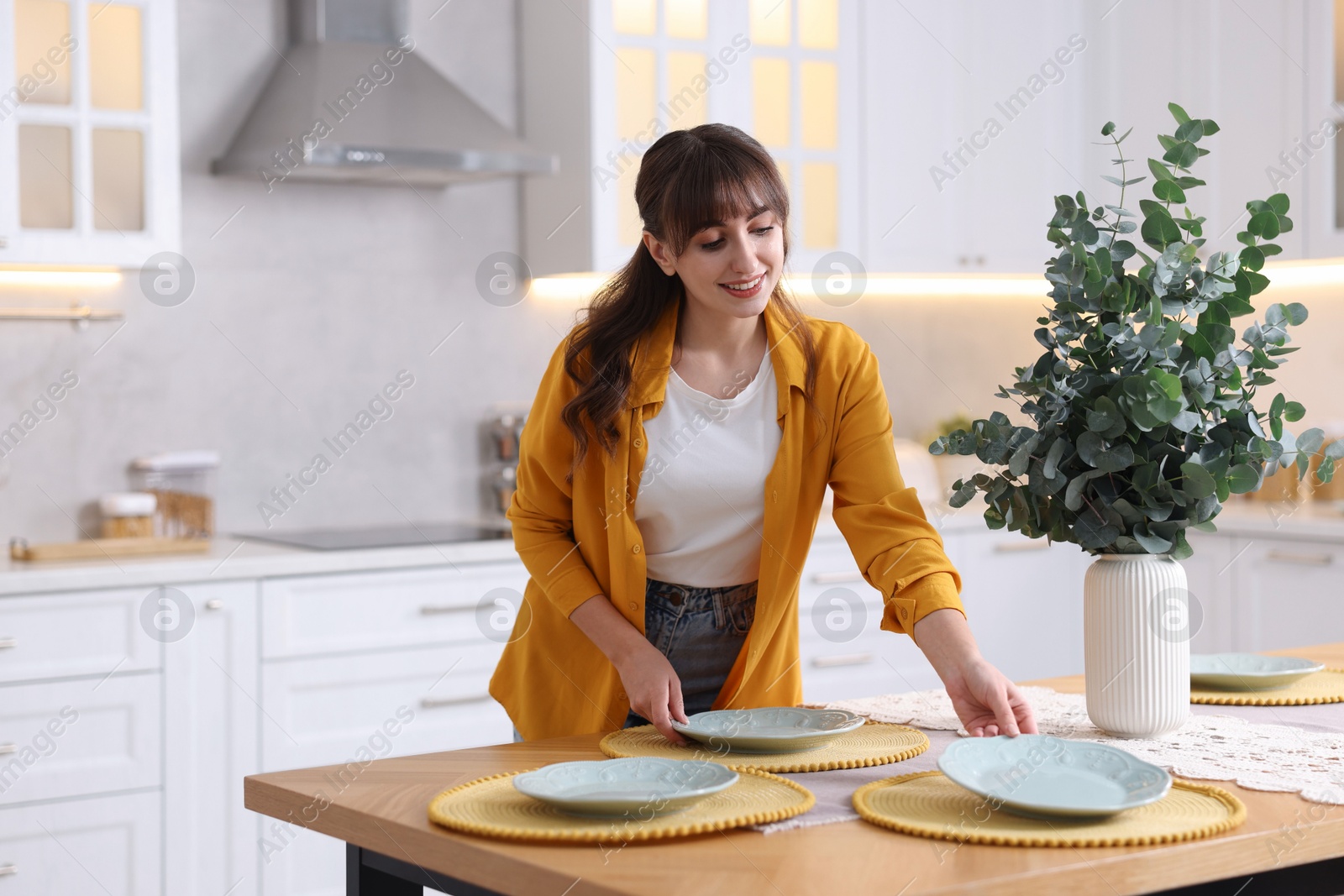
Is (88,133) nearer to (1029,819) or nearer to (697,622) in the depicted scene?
(697,622)

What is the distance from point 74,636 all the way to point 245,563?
331mm

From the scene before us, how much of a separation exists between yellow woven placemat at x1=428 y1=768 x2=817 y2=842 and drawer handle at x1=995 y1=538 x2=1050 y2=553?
2.65 m

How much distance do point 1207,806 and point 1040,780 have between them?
0.13 m

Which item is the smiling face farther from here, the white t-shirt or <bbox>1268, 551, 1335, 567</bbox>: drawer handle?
<bbox>1268, 551, 1335, 567</bbox>: drawer handle

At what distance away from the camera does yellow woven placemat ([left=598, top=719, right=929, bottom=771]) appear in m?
1.31

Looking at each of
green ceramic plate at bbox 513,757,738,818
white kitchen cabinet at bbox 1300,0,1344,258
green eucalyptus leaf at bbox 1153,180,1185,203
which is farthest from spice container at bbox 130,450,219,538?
white kitchen cabinet at bbox 1300,0,1344,258

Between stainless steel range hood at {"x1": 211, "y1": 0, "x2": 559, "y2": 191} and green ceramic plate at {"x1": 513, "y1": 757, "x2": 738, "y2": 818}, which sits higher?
stainless steel range hood at {"x1": 211, "y1": 0, "x2": 559, "y2": 191}

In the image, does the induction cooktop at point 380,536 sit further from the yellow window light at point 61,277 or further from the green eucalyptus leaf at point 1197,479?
the green eucalyptus leaf at point 1197,479

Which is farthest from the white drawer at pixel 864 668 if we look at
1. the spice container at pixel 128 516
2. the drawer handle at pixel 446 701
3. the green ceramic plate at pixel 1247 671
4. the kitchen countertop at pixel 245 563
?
the green ceramic plate at pixel 1247 671

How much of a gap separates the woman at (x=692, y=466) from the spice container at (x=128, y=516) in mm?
1620

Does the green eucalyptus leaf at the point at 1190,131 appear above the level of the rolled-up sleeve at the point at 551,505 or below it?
above

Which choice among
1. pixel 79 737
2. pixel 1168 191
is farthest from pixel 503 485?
pixel 1168 191

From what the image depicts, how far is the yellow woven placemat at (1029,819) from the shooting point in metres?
1.07

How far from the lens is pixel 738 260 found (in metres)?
1.53
